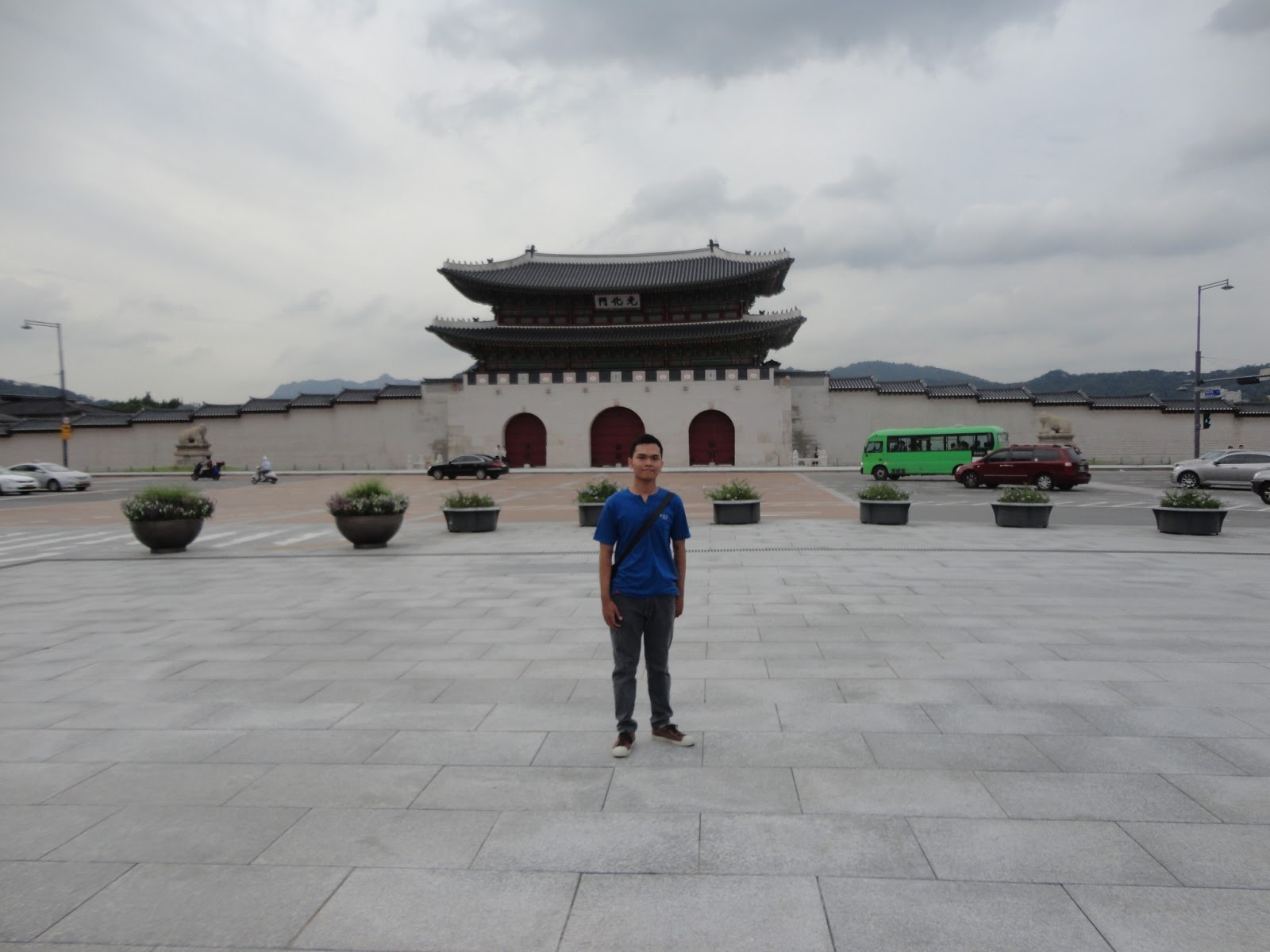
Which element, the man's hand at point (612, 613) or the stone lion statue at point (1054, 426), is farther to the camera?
the stone lion statue at point (1054, 426)

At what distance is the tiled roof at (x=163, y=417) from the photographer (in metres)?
46.1

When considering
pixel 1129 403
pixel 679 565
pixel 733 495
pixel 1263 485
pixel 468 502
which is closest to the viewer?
pixel 679 565

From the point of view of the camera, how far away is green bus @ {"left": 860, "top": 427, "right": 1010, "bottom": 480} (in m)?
31.8

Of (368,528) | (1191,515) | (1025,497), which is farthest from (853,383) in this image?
(368,528)

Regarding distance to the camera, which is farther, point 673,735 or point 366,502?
point 366,502

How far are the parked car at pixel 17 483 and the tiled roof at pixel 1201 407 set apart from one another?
54.4m

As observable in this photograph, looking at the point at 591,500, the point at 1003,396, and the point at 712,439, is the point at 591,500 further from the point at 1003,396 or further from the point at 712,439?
the point at 1003,396

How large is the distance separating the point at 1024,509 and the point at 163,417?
49.0 m

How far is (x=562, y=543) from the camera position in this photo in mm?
12922

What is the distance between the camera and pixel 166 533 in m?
12.3

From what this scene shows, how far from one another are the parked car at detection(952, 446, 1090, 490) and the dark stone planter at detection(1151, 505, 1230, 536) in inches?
468

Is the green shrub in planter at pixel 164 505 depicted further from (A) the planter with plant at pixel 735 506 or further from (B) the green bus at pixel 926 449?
(B) the green bus at pixel 926 449

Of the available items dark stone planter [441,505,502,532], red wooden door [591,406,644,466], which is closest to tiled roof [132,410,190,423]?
red wooden door [591,406,644,466]

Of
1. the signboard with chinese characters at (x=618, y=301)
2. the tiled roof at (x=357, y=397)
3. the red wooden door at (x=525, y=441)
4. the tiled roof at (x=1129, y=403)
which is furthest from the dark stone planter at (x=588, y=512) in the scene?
the tiled roof at (x=1129, y=403)
